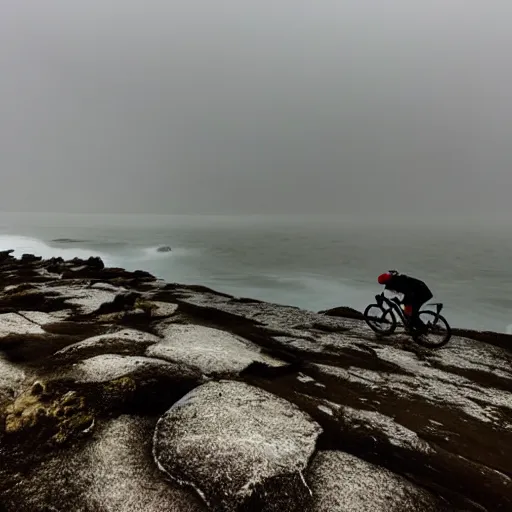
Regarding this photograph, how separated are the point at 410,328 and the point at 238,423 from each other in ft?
32.5

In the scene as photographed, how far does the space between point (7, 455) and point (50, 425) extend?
78 cm

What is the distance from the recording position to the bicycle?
1359 centimetres

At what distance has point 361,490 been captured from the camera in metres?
5.53

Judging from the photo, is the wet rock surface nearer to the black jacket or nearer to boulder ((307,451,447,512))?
boulder ((307,451,447,512))

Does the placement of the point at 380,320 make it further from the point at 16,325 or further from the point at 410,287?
the point at 16,325

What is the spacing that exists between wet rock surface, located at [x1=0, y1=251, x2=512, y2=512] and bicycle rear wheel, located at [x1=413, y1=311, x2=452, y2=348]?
85 centimetres

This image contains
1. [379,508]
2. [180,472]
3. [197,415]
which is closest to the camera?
[379,508]

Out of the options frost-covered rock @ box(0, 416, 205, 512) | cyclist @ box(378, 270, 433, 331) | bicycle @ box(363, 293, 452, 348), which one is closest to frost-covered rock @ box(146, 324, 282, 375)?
frost-covered rock @ box(0, 416, 205, 512)

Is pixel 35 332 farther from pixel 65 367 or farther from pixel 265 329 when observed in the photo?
pixel 265 329

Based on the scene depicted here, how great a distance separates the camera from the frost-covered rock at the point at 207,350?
9648 mm

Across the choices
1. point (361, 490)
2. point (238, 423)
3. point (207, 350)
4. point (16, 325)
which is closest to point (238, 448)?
point (238, 423)

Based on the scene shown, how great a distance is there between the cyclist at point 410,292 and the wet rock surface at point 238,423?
1358mm

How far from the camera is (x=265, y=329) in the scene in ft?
51.7

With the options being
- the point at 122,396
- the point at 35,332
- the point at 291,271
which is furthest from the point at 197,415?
the point at 291,271
